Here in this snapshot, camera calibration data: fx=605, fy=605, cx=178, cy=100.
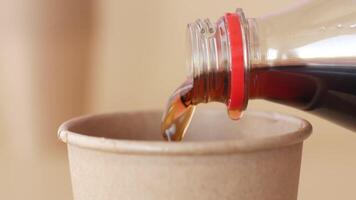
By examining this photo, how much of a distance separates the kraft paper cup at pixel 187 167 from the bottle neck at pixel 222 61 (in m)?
0.04

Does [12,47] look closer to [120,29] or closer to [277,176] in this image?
[120,29]

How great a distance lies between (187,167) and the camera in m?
0.38

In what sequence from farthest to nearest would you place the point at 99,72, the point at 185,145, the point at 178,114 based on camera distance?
1. the point at 99,72
2. the point at 178,114
3. the point at 185,145

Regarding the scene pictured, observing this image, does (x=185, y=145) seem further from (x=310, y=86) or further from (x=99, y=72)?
(x=99, y=72)

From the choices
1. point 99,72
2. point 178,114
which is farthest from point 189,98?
point 99,72

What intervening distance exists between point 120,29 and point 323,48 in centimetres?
30

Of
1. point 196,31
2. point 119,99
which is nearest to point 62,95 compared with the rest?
point 119,99

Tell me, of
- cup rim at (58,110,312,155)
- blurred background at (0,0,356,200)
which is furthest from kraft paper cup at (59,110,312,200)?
blurred background at (0,0,356,200)

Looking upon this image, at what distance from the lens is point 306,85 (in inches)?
17.0

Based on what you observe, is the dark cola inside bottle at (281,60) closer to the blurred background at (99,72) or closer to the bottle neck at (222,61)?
the bottle neck at (222,61)

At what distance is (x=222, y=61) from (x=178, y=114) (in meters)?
0.08

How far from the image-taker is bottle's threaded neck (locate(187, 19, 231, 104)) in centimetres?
42

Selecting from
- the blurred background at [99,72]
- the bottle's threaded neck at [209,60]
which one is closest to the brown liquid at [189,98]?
the bottle's threaded neck at [209,60]

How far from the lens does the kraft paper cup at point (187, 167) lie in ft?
1.23
